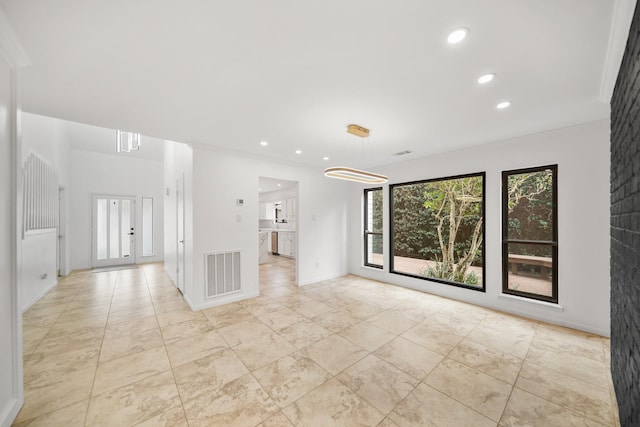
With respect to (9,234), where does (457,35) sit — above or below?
above

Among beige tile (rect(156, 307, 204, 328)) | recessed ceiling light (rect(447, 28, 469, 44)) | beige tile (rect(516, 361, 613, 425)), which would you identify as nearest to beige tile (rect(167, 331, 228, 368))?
beige tile (rect(156, 307, 204, 328))

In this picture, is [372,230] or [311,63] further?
[372,230]

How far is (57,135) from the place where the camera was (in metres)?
5.12

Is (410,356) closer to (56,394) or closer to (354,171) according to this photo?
(354,171)

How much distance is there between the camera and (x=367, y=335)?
2906mm

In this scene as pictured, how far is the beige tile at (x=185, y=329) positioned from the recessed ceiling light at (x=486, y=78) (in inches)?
156

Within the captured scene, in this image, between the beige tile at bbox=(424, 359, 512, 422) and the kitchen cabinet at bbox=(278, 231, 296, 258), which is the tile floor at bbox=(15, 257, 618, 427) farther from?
the kitchen cabinet at bbox=(278, 231, 296, 258)

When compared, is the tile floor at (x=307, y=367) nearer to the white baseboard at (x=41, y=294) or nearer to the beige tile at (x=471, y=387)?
the beige tile at (x=471, y=387)

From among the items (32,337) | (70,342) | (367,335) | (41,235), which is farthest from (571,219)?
(41,235)

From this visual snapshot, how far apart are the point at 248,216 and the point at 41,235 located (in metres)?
3.89

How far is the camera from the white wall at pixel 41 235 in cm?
372

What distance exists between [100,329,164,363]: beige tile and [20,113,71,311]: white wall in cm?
174

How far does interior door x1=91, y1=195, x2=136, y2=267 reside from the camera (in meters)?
6.71

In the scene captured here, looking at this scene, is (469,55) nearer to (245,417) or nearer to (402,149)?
(402,149)
